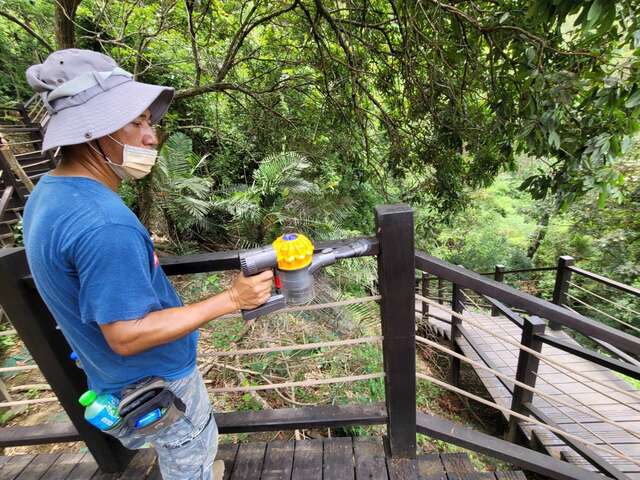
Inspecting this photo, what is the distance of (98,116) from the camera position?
825 mm

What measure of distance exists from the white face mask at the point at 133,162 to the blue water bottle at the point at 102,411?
2.31ft

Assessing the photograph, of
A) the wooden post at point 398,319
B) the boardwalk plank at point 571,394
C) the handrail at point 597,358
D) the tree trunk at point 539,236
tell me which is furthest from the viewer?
the tree trunk at point 539,236

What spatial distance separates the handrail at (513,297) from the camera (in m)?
1.12

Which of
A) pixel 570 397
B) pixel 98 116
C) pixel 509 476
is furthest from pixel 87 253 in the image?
pixel 570 397

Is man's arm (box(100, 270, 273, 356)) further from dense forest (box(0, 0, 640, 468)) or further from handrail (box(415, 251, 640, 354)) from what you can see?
dense forest (box(0, 0, 640, 468))

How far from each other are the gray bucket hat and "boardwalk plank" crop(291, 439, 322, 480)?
1.56 metres

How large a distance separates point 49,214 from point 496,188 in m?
14.6

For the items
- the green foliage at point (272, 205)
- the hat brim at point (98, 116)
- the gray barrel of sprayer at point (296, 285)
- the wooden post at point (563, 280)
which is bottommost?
the wooden post at point (563, 280)

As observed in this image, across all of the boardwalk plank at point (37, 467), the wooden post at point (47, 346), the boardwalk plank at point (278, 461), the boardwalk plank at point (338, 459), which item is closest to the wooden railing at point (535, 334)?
the boardwalk plank at point (338, 459)

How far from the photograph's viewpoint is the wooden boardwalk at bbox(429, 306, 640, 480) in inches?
108

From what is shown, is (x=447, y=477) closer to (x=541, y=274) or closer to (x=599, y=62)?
(x=599, y=62)

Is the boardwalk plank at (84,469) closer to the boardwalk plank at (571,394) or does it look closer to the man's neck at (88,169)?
the man's neck at (88,169)

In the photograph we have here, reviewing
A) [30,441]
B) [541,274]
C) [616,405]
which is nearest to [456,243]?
[541,274]

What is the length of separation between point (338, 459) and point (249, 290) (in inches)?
43.4
